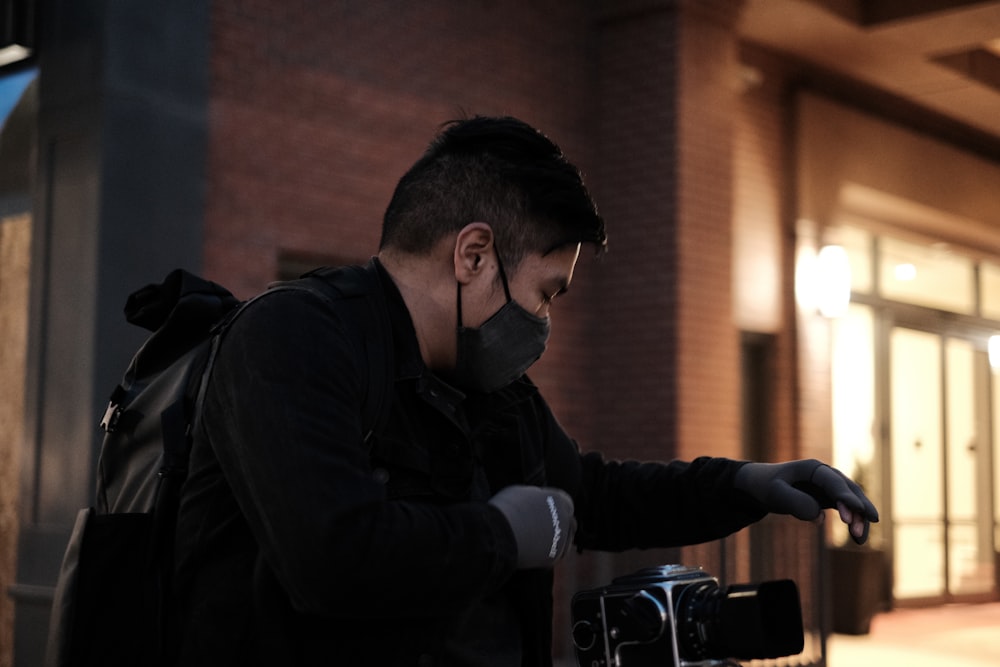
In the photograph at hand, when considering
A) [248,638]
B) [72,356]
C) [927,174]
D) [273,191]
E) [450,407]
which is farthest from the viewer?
[927,174]

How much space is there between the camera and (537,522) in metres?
1.86

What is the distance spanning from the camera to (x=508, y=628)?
7.15 ft

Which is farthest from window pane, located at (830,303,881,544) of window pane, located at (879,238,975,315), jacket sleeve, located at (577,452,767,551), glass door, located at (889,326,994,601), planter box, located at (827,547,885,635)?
jacket sleeve, located at (577,452,767,551)

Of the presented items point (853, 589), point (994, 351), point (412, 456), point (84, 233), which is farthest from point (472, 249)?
point (994, 351)

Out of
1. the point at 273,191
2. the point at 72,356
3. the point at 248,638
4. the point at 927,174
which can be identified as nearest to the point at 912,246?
the point at 927,174

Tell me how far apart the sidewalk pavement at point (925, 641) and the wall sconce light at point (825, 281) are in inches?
102

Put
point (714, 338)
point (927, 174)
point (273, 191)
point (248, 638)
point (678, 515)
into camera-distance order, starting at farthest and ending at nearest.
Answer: point (927, 174) < point (714, 338) < point (273, 191) < point (678, 515) < point (248, 638)

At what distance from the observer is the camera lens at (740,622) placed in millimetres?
2029

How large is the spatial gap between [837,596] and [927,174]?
4156 millimetres

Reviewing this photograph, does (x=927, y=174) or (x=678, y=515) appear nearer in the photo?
(x=678, y=515)

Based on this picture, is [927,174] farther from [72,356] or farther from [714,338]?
[72,356]

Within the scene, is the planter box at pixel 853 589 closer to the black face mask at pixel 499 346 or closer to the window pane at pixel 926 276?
the window pane at pixel 926 276

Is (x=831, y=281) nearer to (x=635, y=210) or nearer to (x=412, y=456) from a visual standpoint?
(x=635, y=210)

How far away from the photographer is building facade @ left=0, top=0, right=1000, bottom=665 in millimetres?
5945
